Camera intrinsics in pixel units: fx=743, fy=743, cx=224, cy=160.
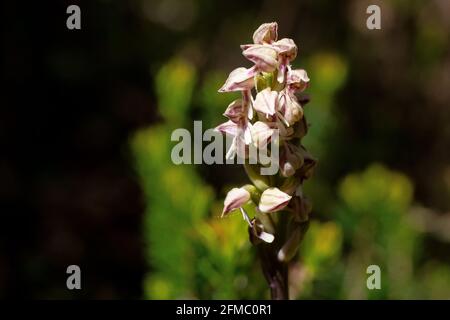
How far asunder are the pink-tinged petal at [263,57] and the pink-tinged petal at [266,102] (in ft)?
0.09

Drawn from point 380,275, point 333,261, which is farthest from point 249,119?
point 380,275

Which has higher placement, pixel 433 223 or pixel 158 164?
pixel 158 164

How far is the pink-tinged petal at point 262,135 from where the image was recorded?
88 cm

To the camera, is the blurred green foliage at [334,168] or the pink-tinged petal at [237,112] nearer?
the pink-tinged petal at [237,112]

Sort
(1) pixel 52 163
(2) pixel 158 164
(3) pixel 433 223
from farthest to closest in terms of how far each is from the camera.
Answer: (1) pixel 52 163
(3) pixel 433 223
(2) pixel 158 164

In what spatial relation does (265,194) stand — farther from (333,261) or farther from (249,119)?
(333,261)

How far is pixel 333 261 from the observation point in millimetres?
1281

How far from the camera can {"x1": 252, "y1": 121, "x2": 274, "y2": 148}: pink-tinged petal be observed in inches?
34.5

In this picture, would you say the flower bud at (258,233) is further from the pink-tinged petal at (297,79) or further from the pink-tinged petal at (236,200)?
the pink-tinged petal at (297,79)

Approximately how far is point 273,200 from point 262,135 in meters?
0.08

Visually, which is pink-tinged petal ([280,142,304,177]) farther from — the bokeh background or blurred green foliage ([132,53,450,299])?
the bokeh background

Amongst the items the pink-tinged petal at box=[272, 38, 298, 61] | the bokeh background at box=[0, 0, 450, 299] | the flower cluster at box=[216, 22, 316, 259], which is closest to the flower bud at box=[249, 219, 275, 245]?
the flower cluster at box=[216, 22, 316, 259]

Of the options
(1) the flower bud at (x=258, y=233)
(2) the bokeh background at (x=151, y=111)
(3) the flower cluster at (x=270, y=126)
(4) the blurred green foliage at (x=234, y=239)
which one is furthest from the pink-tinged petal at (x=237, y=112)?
(2) the bokeh background at (x=151, y=111)

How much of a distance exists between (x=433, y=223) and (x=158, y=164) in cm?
79
